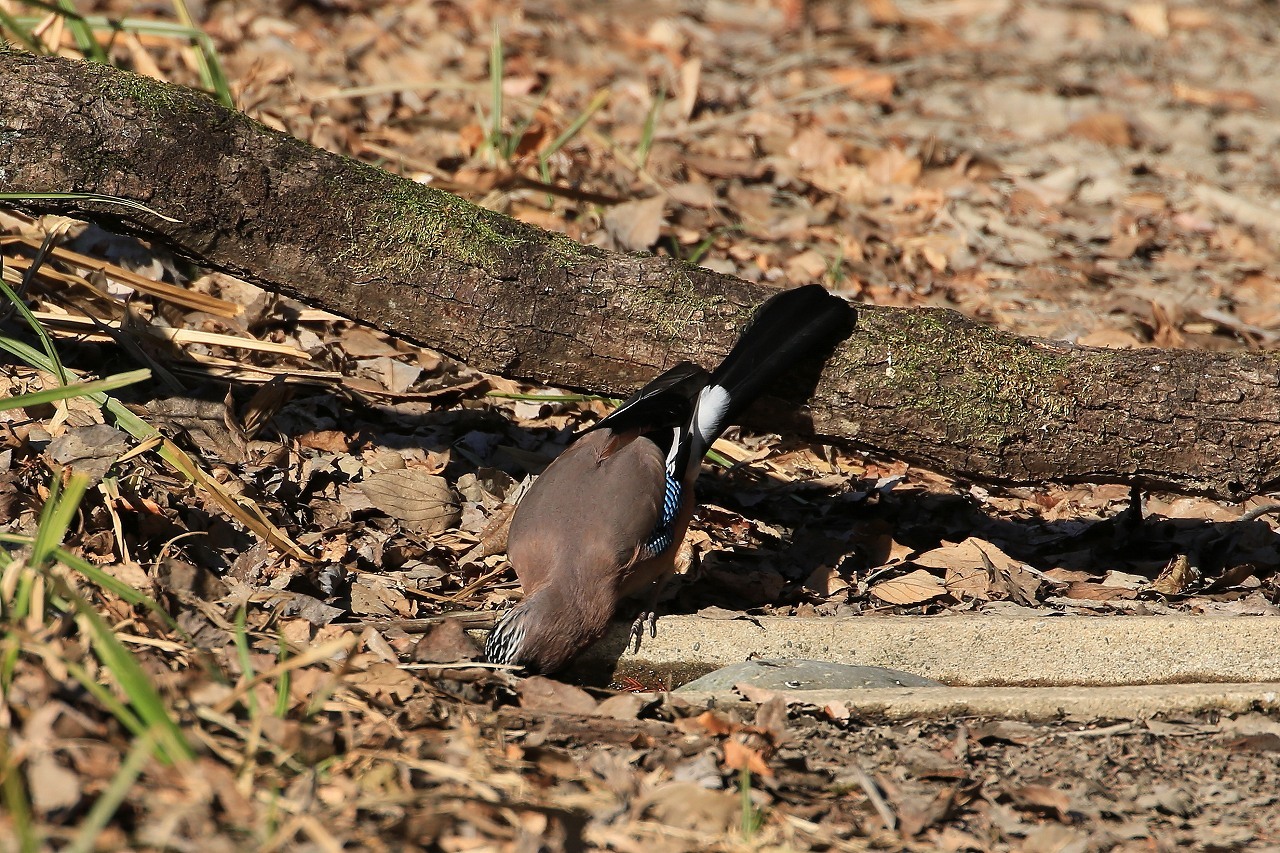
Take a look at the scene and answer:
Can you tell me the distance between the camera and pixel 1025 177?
820 centimetres

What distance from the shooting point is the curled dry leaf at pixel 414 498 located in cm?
491

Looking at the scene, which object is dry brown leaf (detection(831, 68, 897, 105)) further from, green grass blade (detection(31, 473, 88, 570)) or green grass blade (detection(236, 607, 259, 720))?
green grass blade (detection(31, 473, 88, 570))

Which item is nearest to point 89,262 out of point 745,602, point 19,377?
point 19,377

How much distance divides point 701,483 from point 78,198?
2.88 meters

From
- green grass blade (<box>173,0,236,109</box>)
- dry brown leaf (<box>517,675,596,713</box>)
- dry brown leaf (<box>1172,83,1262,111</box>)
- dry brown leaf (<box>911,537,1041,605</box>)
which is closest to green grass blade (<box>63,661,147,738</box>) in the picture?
dry brown leaf (<box>517,675,596,713</box>)

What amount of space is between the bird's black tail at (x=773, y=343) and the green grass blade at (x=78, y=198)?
6.31ft

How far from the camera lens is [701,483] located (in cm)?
568

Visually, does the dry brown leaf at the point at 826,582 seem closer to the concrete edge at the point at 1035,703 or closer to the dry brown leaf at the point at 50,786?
the concrete edge at the point at 1035,703

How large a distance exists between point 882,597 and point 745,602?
542mm

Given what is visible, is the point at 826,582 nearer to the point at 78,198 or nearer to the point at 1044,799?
the point at 1044,799

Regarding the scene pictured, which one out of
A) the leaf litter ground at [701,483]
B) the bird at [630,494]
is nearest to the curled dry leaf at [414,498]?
the leaf litter ground at [701,483]

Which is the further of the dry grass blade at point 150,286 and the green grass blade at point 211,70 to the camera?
the green grass blade at point 211,70

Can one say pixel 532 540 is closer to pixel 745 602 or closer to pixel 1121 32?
pixel 745 602

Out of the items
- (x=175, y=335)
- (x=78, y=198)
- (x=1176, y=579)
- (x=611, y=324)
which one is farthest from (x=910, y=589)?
(x=78, y=198)
